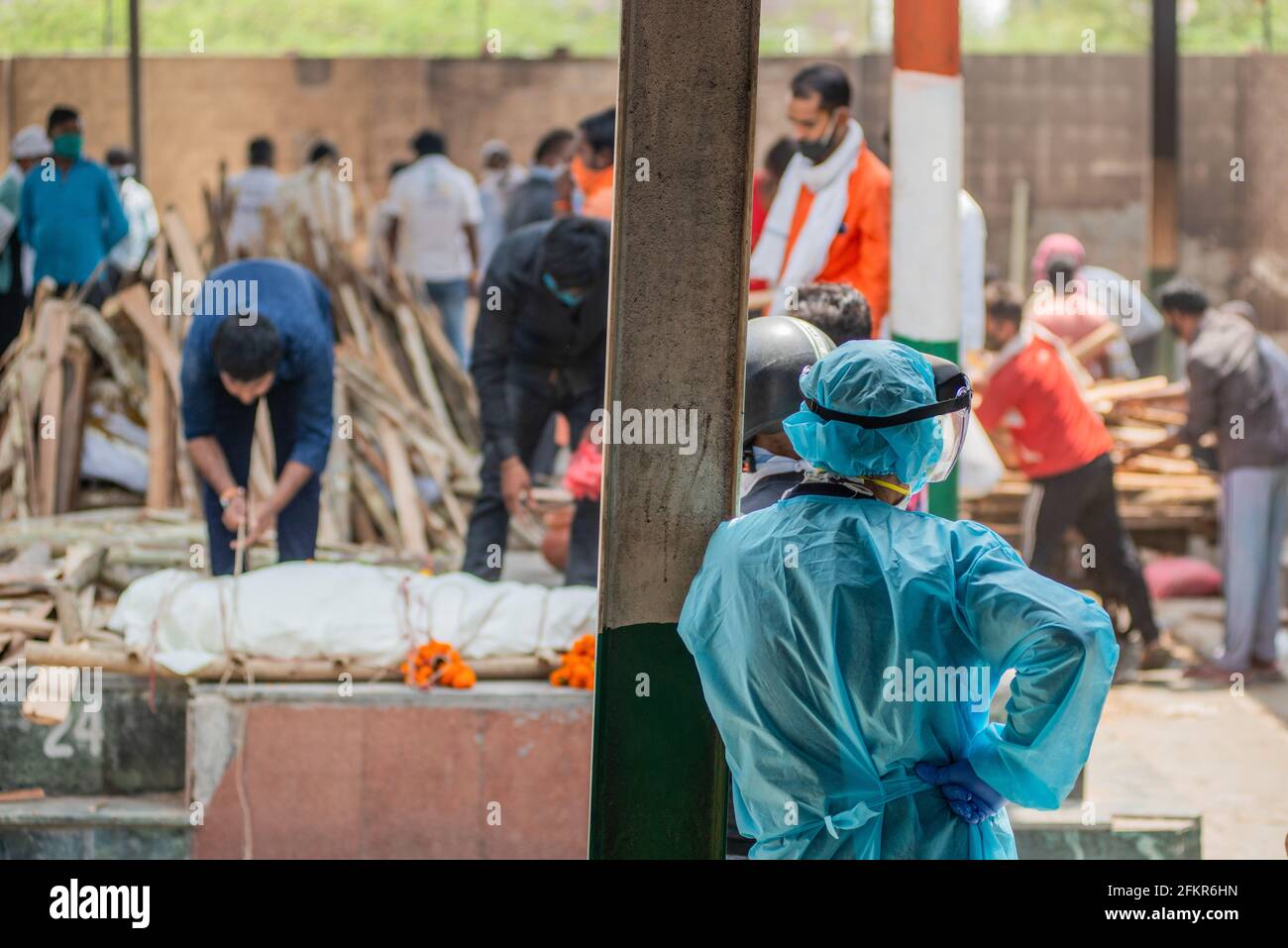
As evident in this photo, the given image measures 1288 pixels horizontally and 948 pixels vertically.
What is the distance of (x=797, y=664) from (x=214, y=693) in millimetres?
3098

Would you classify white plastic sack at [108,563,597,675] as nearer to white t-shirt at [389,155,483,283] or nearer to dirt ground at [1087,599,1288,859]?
dirt ground at [1087,599,1288,859]

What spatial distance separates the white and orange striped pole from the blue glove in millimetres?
2936

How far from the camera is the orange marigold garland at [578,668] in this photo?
6.09 meters

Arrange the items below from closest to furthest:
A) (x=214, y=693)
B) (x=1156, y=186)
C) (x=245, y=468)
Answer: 1. (x=214, y=693)
2. (x=245, y=468)
3. (x=1156, y=186)

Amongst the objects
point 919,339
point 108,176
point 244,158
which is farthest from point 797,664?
point 244,158

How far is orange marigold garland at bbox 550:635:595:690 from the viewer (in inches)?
240

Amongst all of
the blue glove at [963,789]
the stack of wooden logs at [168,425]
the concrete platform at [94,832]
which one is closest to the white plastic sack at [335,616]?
the concrete platform at [94,832]

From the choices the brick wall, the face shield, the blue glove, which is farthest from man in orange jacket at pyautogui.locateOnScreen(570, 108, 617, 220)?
the brick wall

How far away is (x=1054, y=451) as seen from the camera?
9.16 m

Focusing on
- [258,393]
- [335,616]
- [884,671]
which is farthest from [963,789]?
[258,393]

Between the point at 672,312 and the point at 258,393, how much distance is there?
340cm

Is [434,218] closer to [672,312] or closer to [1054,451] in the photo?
[1054,451]

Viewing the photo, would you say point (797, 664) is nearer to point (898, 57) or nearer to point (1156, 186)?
point (898, 57)
